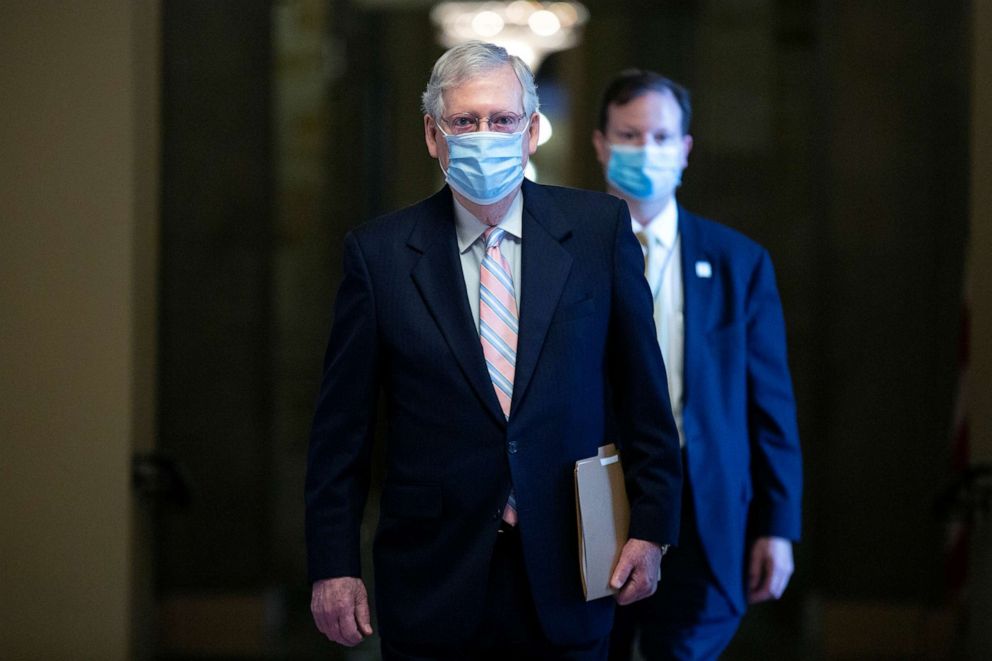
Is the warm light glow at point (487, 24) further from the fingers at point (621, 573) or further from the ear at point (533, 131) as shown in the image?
the fingers at point (621, 573)

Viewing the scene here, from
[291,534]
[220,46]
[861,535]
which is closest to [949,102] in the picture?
[861,535]

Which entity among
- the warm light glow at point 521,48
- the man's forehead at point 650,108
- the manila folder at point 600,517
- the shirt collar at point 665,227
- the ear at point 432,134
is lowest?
the manila folder at point 600,517

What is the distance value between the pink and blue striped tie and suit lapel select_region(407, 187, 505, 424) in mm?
31

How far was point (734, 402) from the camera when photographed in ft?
12.0

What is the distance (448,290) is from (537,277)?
0.17m

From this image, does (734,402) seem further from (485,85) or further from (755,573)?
(485,85)

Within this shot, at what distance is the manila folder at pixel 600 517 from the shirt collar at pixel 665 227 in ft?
3.23

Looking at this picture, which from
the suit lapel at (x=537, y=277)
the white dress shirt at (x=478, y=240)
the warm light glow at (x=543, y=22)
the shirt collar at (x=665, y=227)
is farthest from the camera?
the warm light glow at (x=543, y=22)

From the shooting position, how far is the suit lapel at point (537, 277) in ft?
8.96

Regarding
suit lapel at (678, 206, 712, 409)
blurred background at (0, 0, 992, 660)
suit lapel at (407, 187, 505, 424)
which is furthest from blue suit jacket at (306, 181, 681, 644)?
blurred background at (0, 0, 992, 660)

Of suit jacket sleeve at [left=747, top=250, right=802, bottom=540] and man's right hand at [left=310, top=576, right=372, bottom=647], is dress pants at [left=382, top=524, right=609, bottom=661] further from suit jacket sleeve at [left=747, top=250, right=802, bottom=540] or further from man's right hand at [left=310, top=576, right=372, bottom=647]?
suit jacket sleeve at [left=747, top=250, right=802, bottom=540]

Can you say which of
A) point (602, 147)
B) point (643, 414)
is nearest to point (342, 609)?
point (643, 414)

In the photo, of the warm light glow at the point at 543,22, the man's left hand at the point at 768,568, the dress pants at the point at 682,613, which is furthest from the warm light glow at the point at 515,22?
the dress pants at the point at 682,613

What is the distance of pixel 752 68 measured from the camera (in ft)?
24.6
